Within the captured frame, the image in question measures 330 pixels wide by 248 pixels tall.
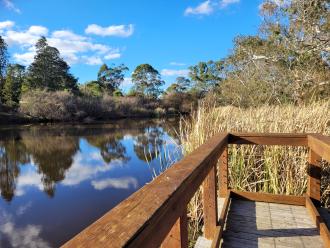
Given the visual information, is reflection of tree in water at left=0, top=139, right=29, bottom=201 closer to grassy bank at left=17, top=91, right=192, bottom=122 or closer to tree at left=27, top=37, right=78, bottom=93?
grassy bank at left=17, top=91, right=192, bottom=122

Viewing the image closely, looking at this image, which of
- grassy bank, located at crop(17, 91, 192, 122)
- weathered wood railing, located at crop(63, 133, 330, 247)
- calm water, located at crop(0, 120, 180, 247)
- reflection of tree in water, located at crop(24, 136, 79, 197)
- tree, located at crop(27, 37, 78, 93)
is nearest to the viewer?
weathered wood railing, located at crop(63, 133, 330, 247)

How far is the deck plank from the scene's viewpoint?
6.72ft

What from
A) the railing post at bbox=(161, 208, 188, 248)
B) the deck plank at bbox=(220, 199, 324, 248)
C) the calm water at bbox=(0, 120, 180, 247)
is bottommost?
the calm water at bbox=(0, 120, 180, 247)

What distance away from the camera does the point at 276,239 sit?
209 centimetres

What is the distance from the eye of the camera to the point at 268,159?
A: 10.7ft

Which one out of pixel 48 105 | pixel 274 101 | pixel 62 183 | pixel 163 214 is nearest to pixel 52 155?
pixel 62 183

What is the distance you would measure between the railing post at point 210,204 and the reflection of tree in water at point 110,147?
388 inches

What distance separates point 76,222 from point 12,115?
1005 inches

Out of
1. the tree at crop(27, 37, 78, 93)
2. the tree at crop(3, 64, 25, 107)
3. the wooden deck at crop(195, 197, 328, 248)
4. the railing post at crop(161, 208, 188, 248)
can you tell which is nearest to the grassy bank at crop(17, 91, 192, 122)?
the tree at crop(3, 64, 25, 107)

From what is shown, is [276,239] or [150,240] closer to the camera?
[150,240]

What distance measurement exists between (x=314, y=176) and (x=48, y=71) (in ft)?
127

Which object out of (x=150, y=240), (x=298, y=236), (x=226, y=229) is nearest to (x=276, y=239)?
(x=298, y=236)

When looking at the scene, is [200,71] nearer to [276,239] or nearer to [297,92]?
[297,92]

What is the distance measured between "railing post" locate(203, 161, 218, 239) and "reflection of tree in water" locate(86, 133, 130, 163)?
9867mm
